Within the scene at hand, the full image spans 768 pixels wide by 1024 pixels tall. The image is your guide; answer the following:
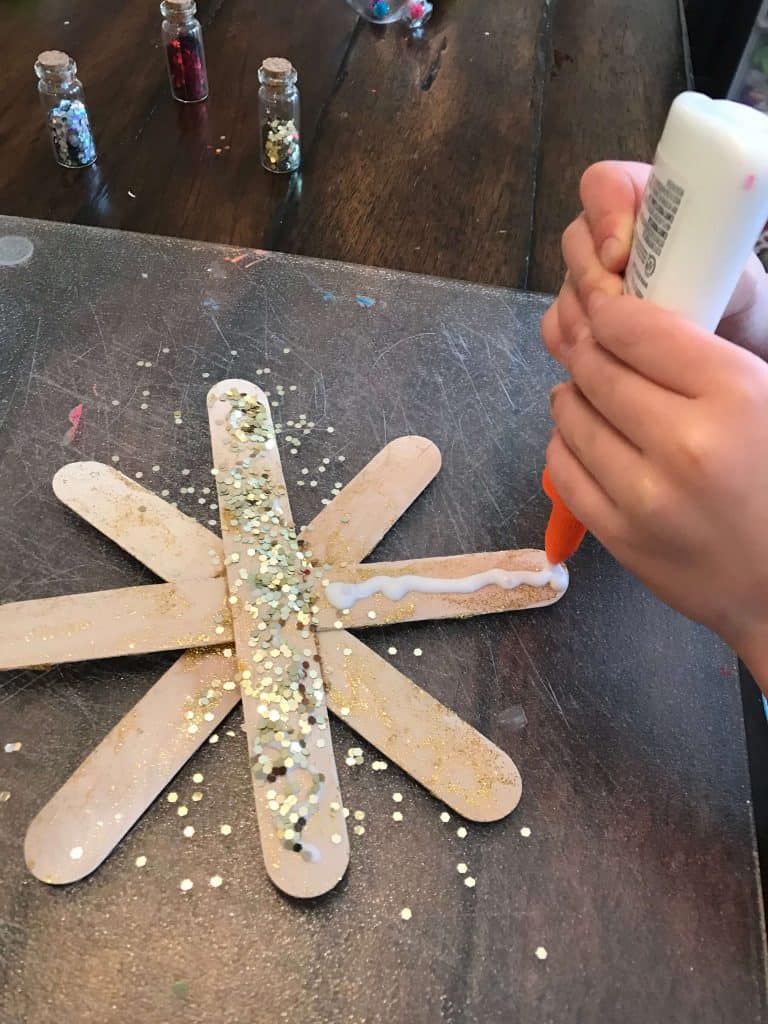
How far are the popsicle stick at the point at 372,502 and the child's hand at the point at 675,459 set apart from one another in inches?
7.1

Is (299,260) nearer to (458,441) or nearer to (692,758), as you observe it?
(458,441)

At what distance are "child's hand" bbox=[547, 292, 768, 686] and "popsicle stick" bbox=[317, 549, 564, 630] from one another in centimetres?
13

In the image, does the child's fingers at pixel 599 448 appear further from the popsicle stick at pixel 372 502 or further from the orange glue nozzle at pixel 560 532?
Result: the popsicle stick at pixel 372 502

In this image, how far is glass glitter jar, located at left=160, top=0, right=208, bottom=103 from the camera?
3.11 ft

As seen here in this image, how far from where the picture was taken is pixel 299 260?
31.9 inches

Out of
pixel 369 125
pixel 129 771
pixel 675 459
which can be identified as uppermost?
pixel 675 459

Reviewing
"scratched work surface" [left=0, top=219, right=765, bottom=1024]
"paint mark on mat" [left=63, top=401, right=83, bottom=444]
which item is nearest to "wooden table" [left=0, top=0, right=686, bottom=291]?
"scratched work surface" [left=0, top=219, right=765, bottom=1024]

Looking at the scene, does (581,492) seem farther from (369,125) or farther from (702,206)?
(369,125)

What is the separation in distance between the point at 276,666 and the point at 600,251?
1.01 ft

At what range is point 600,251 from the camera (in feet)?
1.50

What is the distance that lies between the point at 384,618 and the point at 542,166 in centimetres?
67

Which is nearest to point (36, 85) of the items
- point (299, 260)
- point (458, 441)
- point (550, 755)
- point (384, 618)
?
point (299, 260)

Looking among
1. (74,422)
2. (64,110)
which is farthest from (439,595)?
(64,110)

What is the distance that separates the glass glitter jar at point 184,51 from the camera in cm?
95
